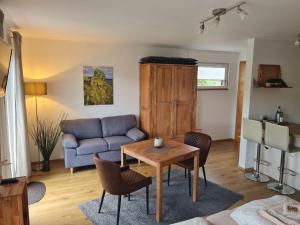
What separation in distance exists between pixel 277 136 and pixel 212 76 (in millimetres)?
2970

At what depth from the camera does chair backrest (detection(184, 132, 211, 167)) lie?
3.56m

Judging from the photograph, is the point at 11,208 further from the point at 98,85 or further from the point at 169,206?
the point at 98,85

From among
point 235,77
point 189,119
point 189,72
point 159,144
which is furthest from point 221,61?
point 159,144

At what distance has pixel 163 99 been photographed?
4992 millimetres

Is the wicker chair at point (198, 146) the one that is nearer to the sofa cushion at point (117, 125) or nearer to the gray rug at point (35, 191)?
the sofa cushion at point (117, 125)

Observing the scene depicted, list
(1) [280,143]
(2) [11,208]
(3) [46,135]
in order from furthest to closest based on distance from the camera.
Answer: (3) [46,135] < (1) [280,143] < (2) [11,208]

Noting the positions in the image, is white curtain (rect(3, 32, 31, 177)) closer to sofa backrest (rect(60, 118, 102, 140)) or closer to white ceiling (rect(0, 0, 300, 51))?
white ceiling (rect(0, 0, 300, 51))

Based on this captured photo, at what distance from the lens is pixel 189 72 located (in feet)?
16.9

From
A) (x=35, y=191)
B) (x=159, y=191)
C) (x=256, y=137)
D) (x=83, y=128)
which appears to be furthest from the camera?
(x=83, y=128)

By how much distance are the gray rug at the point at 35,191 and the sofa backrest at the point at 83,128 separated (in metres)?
1.14

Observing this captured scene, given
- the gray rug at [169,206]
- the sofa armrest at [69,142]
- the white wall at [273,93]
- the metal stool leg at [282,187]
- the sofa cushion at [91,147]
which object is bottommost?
the gray rug at [169,206]

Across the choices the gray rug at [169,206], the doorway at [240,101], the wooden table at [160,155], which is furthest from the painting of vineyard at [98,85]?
the doorway at [240,101]

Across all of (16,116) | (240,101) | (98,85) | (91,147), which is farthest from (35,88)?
(240,101)

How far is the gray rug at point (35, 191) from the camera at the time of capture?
3314 millimetres
